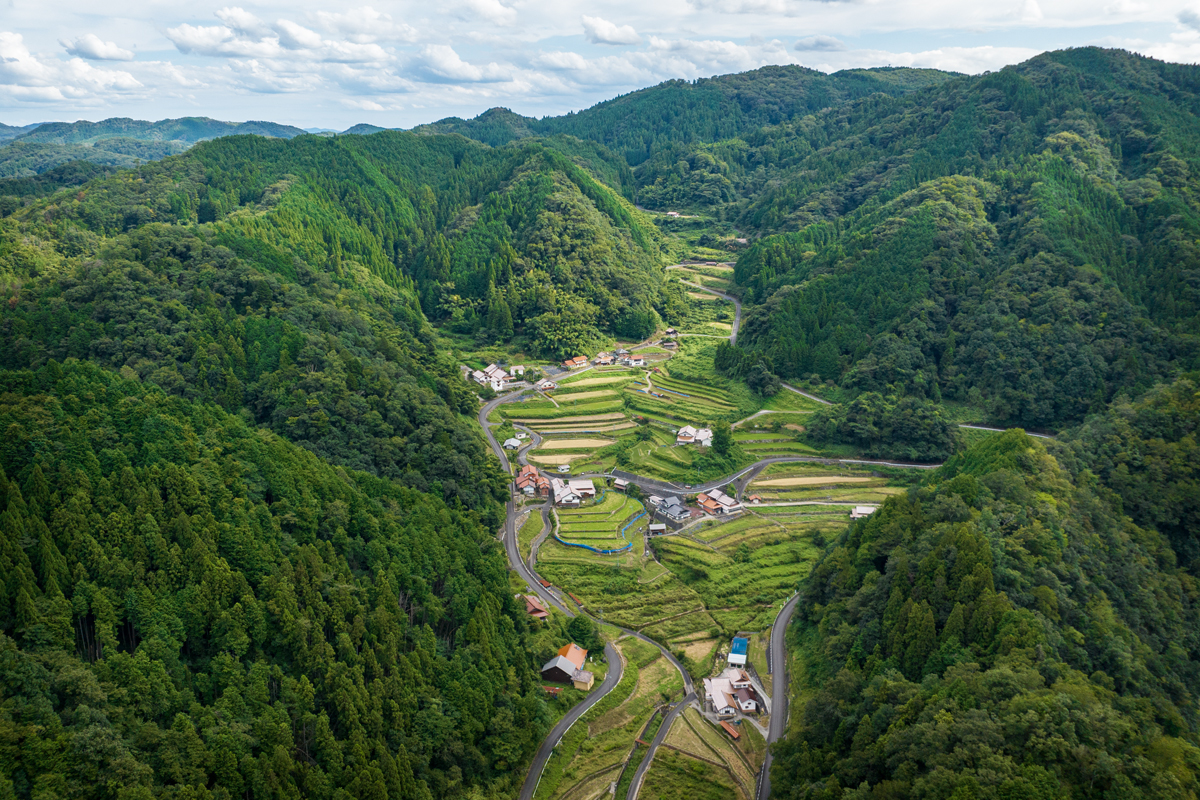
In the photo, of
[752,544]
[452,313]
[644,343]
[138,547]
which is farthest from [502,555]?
[452,313]

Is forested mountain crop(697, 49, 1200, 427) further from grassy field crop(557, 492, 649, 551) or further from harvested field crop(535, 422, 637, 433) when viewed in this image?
grassy field crop(557, 492, 649, 551)

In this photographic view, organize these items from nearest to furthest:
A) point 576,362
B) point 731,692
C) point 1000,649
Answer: point 1000,649 < point 731,692 < point 576,362

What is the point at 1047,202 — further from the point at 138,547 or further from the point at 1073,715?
the point at 138,547

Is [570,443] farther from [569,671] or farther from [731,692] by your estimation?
[731,692]

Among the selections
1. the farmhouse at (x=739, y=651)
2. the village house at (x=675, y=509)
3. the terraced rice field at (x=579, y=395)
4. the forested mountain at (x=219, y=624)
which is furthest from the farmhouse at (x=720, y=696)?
the terraced rice field at (x=579, y=395)

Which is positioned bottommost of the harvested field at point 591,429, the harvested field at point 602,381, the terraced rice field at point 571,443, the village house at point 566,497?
the village house at point 566,497

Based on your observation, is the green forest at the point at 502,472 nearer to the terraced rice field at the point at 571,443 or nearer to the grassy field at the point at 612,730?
the grassy field at the point at 612,730

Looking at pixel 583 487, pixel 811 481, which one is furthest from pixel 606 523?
pixel 811 481
